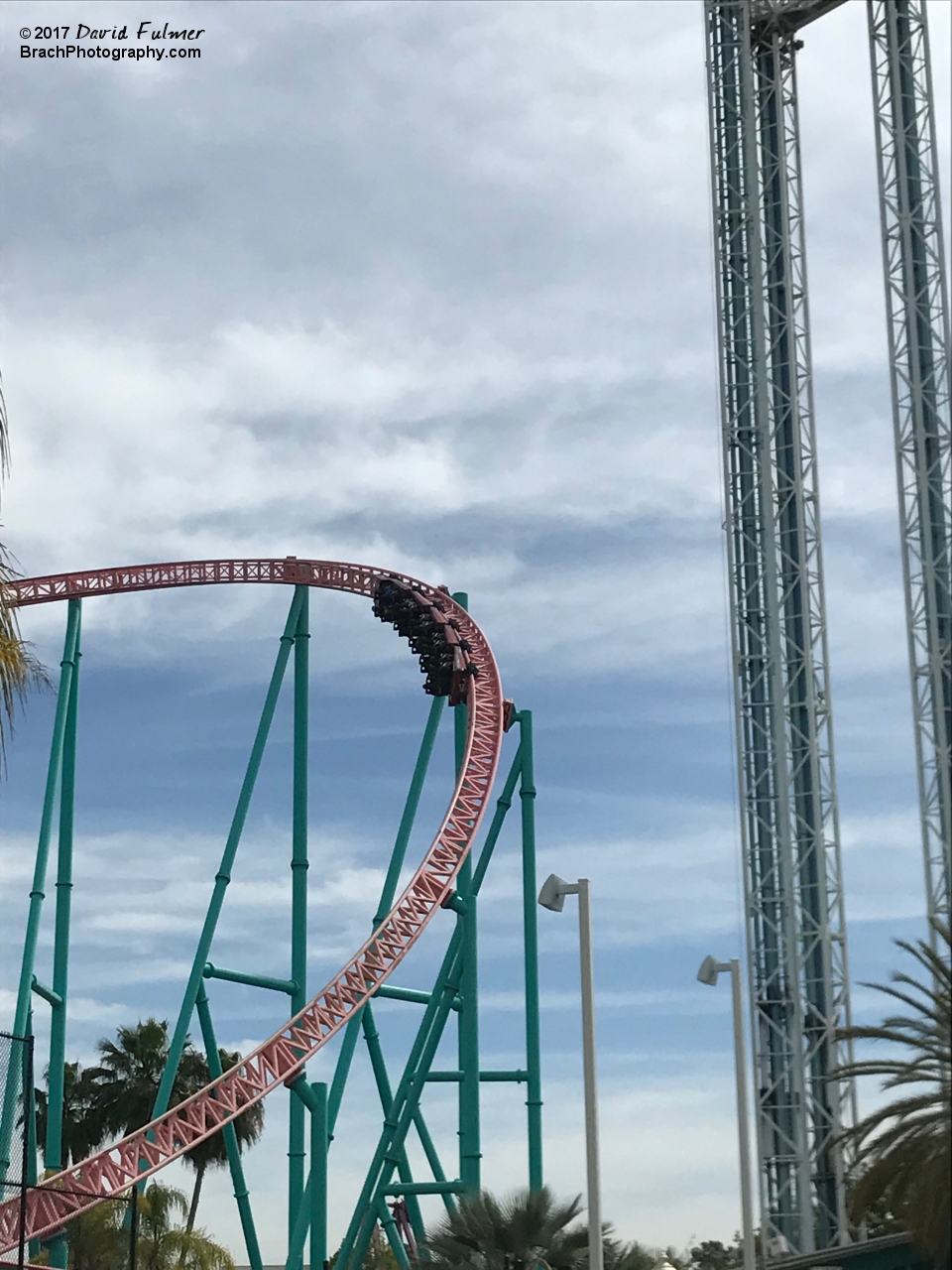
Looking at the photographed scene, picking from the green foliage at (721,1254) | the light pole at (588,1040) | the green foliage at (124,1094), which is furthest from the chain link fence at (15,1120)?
the green foliage at (721,1254)

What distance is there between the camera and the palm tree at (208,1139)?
32.6 metres

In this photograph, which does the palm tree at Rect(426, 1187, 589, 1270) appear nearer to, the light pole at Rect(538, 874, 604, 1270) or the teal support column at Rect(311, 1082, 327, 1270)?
the light pole at Rect(538, 874, 604, 1270)

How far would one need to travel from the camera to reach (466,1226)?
14.6m

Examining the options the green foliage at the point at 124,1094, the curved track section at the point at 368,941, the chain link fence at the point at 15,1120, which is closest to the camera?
the chain link fence at the point at 15,1120

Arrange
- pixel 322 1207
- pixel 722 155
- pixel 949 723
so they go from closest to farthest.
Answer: pixel 322 1207 < pixel 949 723 < pixel 722 155

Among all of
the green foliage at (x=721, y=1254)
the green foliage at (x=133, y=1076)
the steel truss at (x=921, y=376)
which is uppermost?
the steel truss at (x=921, y=376)

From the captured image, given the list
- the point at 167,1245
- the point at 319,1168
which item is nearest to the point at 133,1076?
the point at 167,1245

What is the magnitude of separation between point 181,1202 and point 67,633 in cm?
929

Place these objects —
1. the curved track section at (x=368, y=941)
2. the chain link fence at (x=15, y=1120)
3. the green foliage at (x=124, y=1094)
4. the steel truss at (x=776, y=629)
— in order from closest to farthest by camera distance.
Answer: the chain link fence at (x=15, y=1120) → the curved track section at (x=368, y=941) → the steel truss at (x=776, y=629) → the green foliage at (x=124, y=1094)

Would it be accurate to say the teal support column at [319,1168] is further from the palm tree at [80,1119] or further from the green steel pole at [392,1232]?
the palm tree at [80,1119]

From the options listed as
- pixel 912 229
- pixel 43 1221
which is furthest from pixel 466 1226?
pixel 912 229

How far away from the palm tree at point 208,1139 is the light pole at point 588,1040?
67.1ft

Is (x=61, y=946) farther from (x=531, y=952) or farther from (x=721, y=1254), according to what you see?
(x=721, y=1254)

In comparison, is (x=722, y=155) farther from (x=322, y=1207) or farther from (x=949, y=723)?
(x=322, y=1207)
